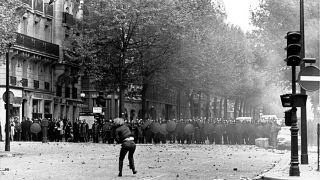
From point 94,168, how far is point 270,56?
34.3 metres

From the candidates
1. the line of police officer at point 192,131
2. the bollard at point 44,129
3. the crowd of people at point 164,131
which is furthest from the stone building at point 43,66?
the line of police officer at point 192,131

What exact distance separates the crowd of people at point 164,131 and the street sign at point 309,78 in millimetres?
27472

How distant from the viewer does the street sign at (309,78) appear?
69.5 feet

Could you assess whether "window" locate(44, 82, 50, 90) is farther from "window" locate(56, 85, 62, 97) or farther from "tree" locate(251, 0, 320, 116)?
"tree" locate(251, 0, 320, 116)

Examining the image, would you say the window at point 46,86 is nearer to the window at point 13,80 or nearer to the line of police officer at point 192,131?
the window at point 13,80

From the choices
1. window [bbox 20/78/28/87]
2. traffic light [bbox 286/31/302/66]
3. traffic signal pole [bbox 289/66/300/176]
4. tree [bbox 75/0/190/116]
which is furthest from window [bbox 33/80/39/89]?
traffic light [bbox 286/31/302/66]

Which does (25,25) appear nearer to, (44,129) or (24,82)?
(24,82)

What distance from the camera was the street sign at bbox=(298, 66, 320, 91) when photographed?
69.5 ft

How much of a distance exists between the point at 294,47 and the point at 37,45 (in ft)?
141

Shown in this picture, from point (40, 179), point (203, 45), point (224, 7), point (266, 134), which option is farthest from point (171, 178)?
point (224, 7)

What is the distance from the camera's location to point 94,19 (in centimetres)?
5788

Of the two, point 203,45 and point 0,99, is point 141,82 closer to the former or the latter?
point 203,45

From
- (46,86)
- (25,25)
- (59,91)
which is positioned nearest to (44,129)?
(25,25)

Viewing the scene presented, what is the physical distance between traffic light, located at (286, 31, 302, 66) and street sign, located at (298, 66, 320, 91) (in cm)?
105
